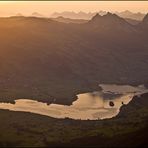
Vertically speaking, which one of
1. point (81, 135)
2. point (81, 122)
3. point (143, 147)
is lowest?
point (143, 147)

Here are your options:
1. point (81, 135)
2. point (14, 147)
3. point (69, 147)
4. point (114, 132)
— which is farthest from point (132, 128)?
point (14, 147)

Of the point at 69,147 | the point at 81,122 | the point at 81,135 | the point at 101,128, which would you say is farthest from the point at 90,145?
the point at 81,122

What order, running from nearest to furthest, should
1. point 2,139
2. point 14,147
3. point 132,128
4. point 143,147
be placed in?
point 143,147
point 14,147
point 2,139
point 132,128

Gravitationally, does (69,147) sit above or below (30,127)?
below

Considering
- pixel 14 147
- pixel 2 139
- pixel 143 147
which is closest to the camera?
pixel 143 147

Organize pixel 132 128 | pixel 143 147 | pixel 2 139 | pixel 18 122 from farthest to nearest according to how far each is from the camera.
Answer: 1. pixel 18 122
2. pixel 132 128
3. pixel 2 139
4. pixel 143 147

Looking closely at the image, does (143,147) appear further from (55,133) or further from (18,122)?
(18,122)

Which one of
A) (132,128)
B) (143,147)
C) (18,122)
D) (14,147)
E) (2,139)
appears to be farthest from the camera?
(18,122)

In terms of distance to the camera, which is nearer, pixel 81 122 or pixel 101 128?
pixel 101 128

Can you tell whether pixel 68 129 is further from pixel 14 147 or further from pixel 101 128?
pixel 14 147
